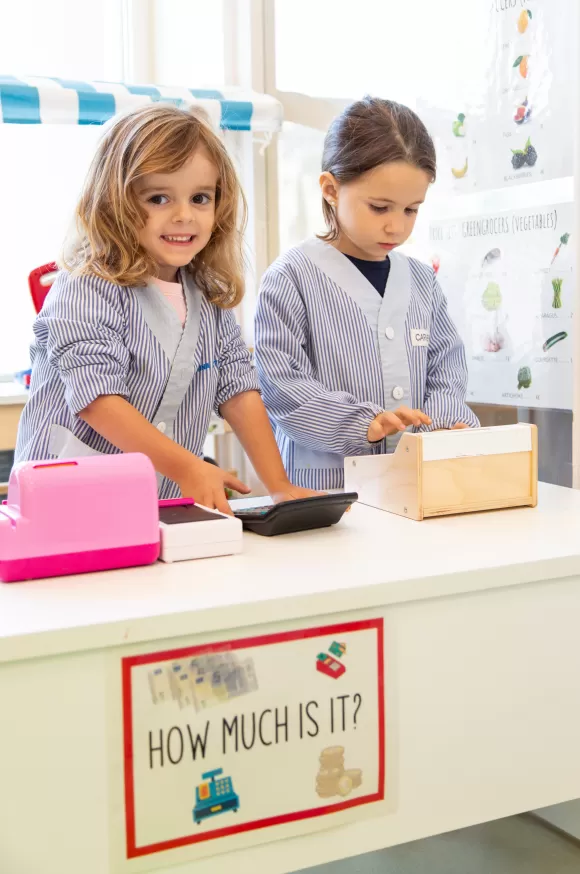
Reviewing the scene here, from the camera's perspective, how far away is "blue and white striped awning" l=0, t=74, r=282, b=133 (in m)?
2.25

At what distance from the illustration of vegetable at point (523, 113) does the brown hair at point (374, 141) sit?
1.74ft

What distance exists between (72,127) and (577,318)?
1.62 m

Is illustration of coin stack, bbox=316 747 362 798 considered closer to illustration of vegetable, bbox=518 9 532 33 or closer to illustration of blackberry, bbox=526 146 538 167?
illustration of blackberry, bbox=526 146 538 167

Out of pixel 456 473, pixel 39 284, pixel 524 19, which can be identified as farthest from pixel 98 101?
pixel 456 473

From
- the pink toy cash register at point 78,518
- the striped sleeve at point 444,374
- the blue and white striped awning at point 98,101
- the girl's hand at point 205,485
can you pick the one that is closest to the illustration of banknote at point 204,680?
the pink toy cash register at point 78,518

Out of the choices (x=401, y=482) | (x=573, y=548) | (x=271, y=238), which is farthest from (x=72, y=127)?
(x=573, y=548)

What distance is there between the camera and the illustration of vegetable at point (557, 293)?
1.78m

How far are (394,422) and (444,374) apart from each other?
1.00 ft

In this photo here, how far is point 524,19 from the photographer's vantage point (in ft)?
5.98

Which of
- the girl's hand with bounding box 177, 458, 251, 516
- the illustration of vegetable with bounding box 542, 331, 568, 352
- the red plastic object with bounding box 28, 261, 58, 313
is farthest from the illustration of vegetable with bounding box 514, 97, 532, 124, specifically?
the girl's hand with bounding box 177, 458, 251, 516

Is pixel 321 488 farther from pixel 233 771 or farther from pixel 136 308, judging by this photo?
pixel 233 771

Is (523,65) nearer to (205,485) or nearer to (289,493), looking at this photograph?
(289,493)

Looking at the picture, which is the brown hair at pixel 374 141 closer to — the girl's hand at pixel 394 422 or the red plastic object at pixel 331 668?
the girl's hand at pixel 394 422

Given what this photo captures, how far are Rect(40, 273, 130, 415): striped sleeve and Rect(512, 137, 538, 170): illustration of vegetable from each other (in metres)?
1.00
